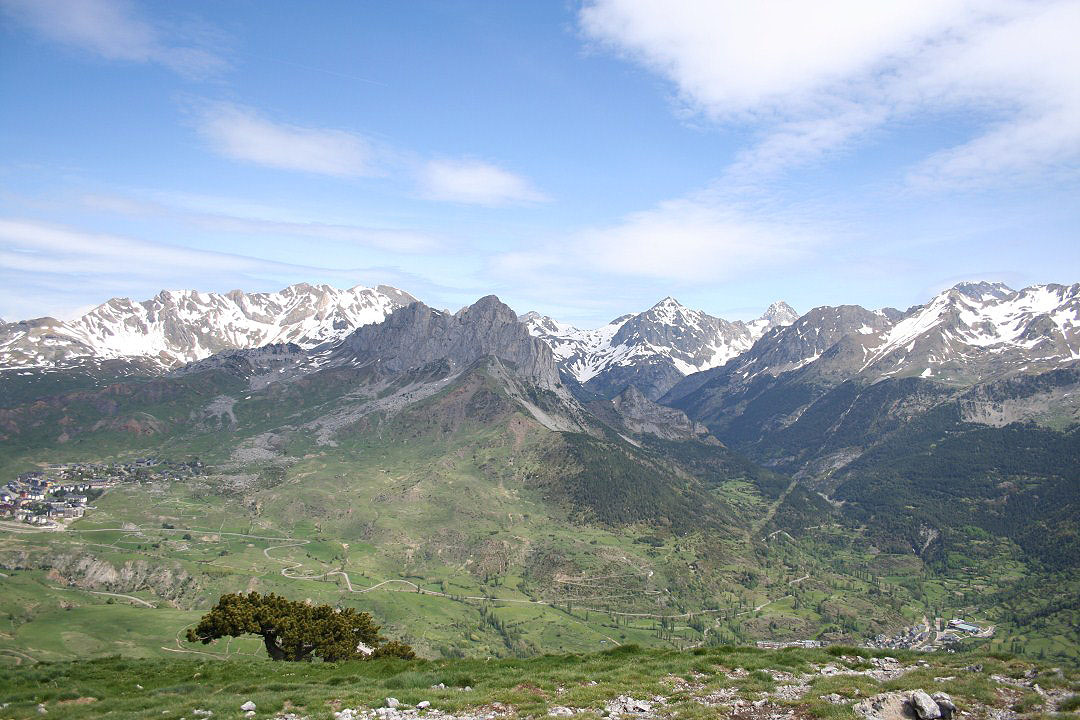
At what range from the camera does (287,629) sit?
51.8m

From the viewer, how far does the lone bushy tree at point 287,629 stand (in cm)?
5109

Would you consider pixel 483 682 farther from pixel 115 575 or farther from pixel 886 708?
pixel 115 575

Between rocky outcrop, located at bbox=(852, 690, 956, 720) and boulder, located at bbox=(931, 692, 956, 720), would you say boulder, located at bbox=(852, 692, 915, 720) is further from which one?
boulder, located at bbox=(931, 692, 956, 720)

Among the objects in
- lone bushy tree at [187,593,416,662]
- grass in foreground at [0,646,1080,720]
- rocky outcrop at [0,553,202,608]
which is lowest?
rocky outcrop at [0,553,202,608]

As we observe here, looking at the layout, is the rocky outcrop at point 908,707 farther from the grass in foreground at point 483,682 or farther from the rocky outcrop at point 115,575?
the rocky outcrop at point 115,575

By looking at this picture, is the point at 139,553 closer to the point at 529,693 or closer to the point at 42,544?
the point at 42,544

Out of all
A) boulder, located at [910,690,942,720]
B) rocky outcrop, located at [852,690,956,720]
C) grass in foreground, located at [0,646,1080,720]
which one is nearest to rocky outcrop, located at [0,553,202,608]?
grass in foreground, located at [0,646,1080,720]

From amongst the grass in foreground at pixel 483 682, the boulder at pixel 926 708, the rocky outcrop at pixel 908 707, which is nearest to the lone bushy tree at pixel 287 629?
the grass in foreground at pixel 483 682

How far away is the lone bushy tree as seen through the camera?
5109cm

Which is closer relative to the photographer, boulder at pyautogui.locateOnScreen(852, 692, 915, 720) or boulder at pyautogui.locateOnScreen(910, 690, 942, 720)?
boulder at pyautogui.locateOnScreen(910, 690, 942, 720)

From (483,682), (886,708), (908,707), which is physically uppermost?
(908,707)

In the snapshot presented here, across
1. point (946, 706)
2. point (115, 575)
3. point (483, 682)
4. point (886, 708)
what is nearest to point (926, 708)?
point (946, 706)

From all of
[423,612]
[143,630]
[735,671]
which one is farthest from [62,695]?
[423,612]

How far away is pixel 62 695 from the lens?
1355 inches
